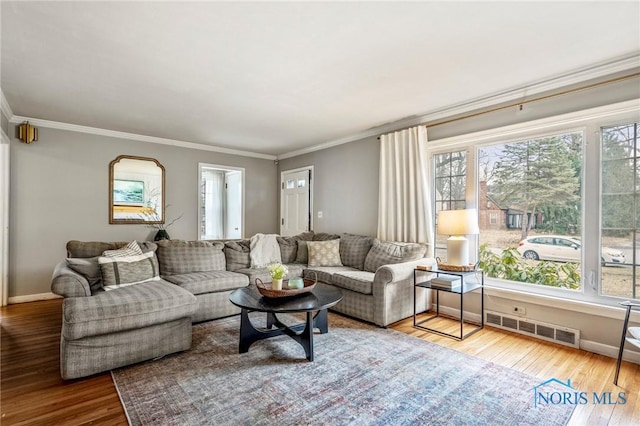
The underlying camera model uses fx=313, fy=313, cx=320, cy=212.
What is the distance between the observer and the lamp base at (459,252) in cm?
330

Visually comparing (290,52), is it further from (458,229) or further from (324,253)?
(324,253)

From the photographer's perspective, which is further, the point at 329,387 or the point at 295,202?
the point at 295,202

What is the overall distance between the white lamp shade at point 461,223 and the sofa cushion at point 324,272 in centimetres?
140

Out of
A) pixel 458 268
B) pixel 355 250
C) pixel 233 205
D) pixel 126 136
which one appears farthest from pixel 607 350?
pixel 126 136

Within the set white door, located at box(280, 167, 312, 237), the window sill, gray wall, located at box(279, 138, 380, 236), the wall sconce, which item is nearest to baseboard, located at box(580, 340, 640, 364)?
the window sill

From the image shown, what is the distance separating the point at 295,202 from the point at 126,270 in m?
3.64

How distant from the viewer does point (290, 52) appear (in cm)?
246

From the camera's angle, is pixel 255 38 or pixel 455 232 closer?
pixel 255 38

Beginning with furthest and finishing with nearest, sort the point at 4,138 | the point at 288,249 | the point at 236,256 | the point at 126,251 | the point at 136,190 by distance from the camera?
the point at 136,190
the point at 288,249
the point at 236,256
the point at 4,138
the point at 126,251

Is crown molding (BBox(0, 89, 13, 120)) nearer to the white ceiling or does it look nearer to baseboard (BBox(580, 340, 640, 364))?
the white ceiling

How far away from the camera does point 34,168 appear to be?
14.0ft

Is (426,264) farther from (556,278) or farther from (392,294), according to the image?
(556,278)

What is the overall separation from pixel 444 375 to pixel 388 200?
8.24 feet

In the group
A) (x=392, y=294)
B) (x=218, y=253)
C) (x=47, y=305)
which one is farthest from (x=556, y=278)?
(x=47, y=305)
